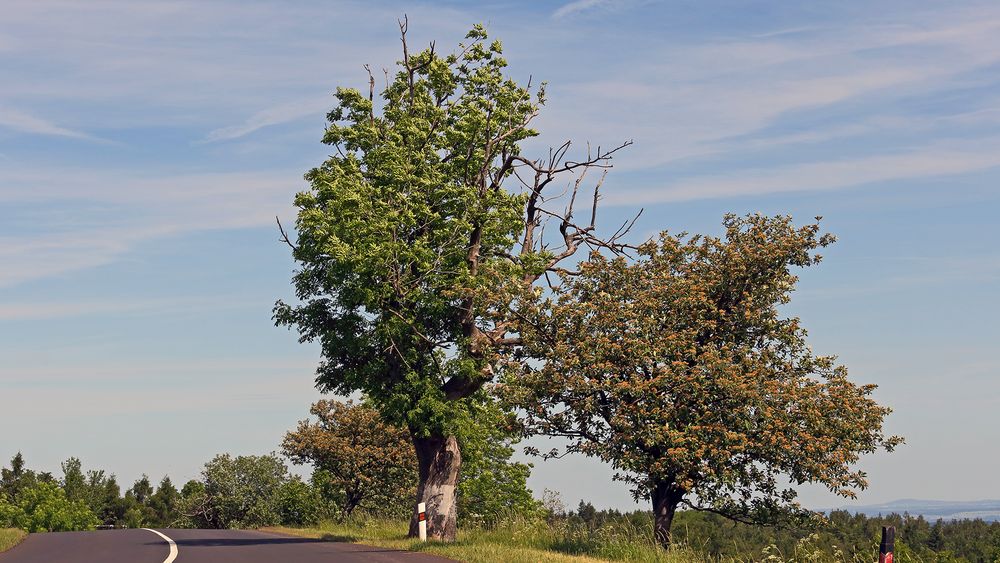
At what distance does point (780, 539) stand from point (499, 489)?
46.9 m

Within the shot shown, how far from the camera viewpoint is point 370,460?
60469mm

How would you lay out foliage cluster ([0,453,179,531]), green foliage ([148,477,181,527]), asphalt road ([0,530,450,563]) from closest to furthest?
asphalt road ([0,530,450,563]) → foliage cluster ([0,453,179,531]) → green foliage ([148,477,181,527])

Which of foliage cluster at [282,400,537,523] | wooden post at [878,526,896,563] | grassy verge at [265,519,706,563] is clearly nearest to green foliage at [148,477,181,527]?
foliage cluster at [282,400,537,523]

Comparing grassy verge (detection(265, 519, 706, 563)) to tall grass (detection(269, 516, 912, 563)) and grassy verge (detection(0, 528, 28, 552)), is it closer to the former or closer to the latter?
tall grass (detection(269, 516, 912, 563))

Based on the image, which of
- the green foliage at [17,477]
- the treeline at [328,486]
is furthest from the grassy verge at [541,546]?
the green foliage at [17,477]

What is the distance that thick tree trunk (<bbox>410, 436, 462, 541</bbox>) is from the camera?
32938mm

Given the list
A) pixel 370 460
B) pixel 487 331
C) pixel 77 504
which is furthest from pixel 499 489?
pixel 487 331

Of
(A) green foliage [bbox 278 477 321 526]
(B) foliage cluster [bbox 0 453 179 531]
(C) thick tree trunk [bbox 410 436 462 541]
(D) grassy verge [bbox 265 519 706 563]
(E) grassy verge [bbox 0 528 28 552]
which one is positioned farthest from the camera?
(B) foliage cluster [bbox 0 453 179 531]

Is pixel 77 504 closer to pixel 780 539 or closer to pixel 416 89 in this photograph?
pixel 416 89

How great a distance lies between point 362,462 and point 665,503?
34838 mm

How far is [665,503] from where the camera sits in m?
28.2

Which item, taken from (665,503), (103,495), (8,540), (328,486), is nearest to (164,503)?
(103,495)

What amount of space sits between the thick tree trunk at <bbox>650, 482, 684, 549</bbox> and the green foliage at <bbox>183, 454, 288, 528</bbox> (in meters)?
44.5

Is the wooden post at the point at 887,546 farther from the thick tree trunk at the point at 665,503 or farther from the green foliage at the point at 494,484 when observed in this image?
the green foliage at the point at 494,484
